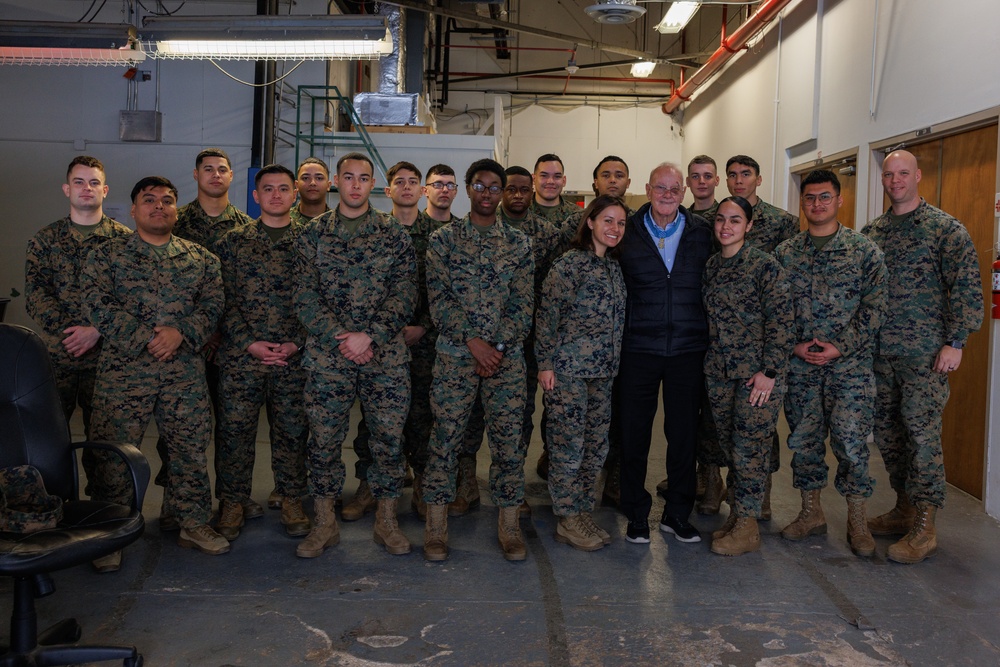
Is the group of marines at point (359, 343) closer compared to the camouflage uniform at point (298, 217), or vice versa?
the group of marines at point (359, 343)

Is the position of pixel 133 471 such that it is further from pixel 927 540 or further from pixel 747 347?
pixel 927 540

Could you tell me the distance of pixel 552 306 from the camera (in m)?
3.51

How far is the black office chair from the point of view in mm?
2328

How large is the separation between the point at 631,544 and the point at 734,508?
52 cm

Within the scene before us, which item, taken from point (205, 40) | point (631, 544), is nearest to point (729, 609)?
point (631, 544)

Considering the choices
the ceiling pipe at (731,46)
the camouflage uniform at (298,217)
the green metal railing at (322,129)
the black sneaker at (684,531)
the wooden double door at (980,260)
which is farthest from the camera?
the green metal railing at (322,129)

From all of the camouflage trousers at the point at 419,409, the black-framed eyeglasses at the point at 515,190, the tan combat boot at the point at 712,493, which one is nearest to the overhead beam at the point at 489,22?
the black-framed eyeglasses at the point at 515,190

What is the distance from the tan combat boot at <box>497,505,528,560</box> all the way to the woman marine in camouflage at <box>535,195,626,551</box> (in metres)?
0.30

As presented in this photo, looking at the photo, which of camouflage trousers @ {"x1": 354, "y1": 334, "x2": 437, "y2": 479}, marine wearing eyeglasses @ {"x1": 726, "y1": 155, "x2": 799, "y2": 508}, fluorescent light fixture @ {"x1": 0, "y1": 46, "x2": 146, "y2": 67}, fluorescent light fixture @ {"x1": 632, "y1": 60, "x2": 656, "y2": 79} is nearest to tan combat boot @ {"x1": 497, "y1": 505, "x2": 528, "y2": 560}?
camouflage trousers @ {"x1": 354, "y1": 334, "x2": 437, "y2": 479}

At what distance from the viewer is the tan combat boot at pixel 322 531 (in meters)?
3.51

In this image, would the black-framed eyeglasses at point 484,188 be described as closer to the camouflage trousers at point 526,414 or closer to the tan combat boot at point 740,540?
the camouflage trousers at point 526,414

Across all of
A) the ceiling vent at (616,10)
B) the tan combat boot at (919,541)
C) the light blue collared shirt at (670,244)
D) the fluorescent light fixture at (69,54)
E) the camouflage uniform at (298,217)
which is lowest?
the tan combat boot at (919,541)

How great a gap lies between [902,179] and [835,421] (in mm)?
1179

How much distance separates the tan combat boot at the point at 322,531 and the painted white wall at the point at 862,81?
3.43 meters
